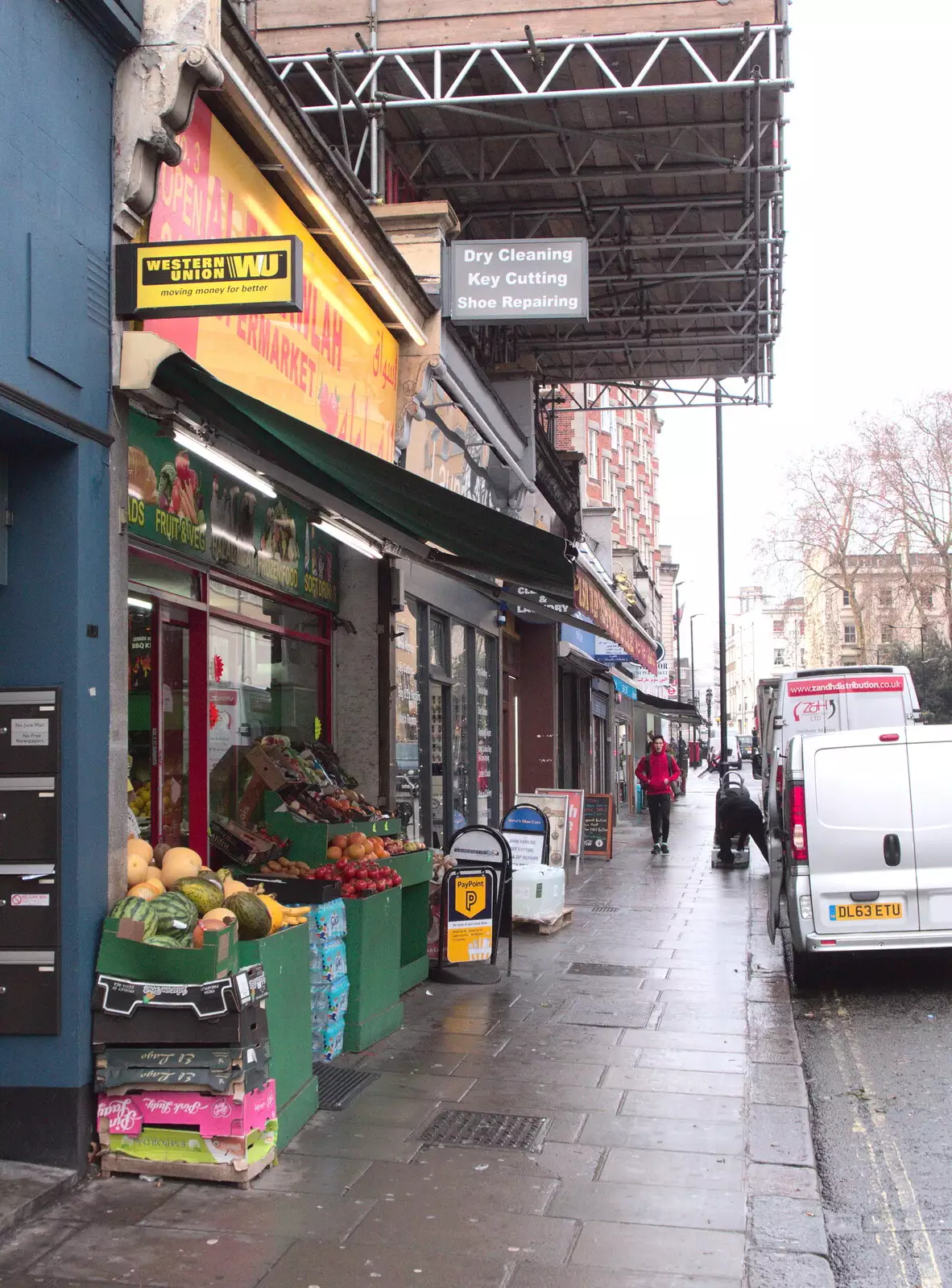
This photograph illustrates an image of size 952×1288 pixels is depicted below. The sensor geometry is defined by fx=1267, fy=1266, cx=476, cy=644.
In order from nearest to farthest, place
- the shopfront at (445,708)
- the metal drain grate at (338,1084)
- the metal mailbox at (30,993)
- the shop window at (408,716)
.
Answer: the metal mailbox at (30,993) < the metal drain grate at (338,1084) < the shop window at (408,716) < the shopfront at (445,708)

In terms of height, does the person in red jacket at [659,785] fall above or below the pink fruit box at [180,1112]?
above

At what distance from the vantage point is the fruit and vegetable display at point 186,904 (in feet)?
17.9

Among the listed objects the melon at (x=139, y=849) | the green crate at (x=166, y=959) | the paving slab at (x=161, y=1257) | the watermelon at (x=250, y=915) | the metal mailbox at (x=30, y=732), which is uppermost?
the metal mailbox at (x=30, y=732)

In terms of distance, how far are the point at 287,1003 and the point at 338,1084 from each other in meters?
1.05

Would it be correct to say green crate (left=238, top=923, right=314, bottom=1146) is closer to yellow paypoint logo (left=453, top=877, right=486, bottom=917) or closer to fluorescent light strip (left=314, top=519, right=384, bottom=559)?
yellow paypoint logo (left=453, top=877, right=486, bottom=917)

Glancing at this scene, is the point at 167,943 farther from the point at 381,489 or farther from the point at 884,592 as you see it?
the point at 884,592

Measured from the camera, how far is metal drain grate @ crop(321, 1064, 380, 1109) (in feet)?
20.8

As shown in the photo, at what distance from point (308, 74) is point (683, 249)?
19.9 feet

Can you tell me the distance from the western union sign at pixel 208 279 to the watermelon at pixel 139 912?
A: 2602 mm

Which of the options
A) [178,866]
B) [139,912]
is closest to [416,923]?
[178,866]

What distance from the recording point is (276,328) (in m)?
8.38

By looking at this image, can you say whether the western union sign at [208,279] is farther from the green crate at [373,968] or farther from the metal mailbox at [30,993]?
the green crate at [373,968]

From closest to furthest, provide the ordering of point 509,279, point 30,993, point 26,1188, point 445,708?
point 26,1188, point 30,993, point 509,279, point 445,708

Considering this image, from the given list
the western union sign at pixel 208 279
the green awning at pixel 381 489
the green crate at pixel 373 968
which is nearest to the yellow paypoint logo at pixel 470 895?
the green crate at pixel 373 968
